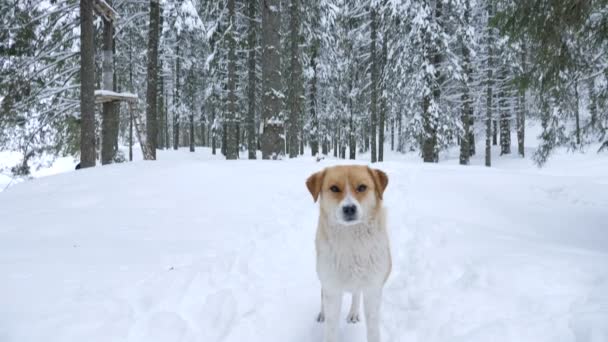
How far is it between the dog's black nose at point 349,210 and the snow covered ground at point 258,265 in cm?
141

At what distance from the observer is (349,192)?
3.05m

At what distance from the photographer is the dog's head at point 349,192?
294 centimetres

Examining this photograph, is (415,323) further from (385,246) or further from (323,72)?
(323,72)

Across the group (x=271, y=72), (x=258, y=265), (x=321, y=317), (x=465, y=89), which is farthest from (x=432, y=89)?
(x=321, y=317)

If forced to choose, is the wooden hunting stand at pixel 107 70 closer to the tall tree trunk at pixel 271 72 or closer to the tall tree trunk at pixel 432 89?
the tall tree trunk at pixel 271 72

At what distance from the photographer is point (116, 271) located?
3.99m

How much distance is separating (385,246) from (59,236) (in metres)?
4.62

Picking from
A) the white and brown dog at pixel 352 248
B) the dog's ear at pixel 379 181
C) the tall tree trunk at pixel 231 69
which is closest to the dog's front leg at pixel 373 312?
the white and brown dog at pixel 352 248

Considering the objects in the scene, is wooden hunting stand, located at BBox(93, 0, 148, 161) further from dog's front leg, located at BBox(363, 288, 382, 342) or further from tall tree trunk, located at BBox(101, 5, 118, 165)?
dog's front leg, located at BBox(363, 288, 382, 342)

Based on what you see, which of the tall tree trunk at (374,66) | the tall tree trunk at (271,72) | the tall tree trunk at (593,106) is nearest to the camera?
the tall tree trunk at (593,106)

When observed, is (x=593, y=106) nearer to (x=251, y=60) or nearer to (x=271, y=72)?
(x=271, y=72)

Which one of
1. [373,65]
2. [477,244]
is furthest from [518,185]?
[373,65]

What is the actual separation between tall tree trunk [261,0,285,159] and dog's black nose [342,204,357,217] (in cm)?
1090

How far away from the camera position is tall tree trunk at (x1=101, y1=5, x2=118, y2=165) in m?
12.5
